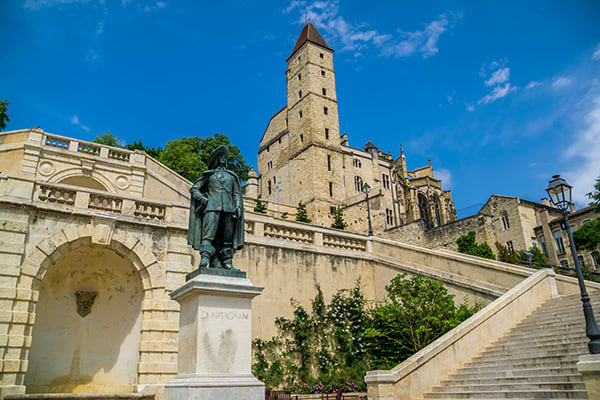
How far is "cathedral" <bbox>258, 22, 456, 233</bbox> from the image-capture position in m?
52.1

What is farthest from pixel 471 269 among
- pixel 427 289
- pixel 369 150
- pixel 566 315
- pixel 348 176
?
pixel 369 150

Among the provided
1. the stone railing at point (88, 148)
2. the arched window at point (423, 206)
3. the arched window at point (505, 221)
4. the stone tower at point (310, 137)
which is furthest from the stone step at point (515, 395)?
the arched window at point (423, 206)

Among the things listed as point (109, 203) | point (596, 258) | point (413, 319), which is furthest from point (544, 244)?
point (109, 203)

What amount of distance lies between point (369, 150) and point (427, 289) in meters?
54.0

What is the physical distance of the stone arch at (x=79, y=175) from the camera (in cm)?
2108

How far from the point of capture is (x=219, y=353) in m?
6.06

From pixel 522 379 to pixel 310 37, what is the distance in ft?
185

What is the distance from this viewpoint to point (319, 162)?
2130 inches

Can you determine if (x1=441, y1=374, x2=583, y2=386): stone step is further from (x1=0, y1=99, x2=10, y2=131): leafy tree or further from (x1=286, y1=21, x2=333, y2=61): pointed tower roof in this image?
(x1=286, y1=21, x2=333, y2=61): pointed tower roof

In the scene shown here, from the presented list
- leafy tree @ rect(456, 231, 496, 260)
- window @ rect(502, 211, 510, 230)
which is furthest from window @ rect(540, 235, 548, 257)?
leafy tree @ rect(456, 231, 496, 260)

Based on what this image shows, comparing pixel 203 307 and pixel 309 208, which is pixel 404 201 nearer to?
pixel 309 208

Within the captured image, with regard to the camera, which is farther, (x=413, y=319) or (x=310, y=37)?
(x=310, y=37)

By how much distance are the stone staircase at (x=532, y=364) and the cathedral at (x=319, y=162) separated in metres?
32.9

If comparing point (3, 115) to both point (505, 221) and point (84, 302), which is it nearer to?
point (84, 302)
